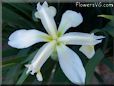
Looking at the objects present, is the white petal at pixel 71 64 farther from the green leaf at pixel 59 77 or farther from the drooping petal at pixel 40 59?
the green leaf at pixel 59 77

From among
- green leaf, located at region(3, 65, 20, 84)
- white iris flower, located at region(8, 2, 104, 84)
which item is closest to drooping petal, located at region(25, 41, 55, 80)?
white iris flower, located at region(8, 2, 104, 84)

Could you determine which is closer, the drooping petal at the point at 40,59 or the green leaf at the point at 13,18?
the drooping petal at the point at 40,59

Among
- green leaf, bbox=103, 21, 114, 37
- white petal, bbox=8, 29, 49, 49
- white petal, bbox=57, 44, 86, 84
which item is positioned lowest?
white petal, bbox=57, 44, 86, 84

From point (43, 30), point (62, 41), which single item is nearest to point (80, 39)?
point (62, 41)

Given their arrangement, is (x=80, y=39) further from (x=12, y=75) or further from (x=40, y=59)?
(x=12, y=75)

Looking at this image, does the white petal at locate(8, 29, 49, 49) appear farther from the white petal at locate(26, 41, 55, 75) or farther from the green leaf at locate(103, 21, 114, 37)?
the green leaf at locate(103, 21, 114, 37)

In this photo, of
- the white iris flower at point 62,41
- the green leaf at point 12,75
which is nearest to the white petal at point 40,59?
the white iris flower at point 62,41

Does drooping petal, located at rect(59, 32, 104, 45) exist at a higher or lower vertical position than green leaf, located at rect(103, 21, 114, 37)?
lower
